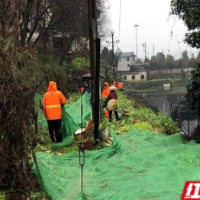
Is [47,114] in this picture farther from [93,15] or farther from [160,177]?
[160,177]

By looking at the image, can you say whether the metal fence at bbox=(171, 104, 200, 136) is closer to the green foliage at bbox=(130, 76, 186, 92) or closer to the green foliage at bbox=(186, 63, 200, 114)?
the green foliage at bbox=(186, 63, 200, 114)

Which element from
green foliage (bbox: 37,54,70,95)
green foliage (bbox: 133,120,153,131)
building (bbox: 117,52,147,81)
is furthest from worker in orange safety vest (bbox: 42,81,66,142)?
building (bbox: 117,52,147,81)

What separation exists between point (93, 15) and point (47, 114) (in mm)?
3015

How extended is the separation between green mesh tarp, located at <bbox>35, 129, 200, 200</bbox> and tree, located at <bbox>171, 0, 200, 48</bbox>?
6.11 metres

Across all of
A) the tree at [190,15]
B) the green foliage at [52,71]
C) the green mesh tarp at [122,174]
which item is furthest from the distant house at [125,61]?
the green mesh tarp at [122,174]

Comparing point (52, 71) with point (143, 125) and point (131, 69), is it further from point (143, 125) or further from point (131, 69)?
point (131, 69)

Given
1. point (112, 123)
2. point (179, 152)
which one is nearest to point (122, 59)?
point (112, 123)

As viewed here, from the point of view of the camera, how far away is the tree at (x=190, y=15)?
1198 centimetres

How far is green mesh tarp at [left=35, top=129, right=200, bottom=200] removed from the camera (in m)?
4.77

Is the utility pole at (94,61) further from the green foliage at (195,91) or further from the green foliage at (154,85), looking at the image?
the green foliage at (154,85)

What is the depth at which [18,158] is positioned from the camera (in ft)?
17.3

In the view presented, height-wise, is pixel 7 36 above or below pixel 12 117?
above

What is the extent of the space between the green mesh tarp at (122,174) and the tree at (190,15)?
6.11m

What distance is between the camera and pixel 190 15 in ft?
40.0
